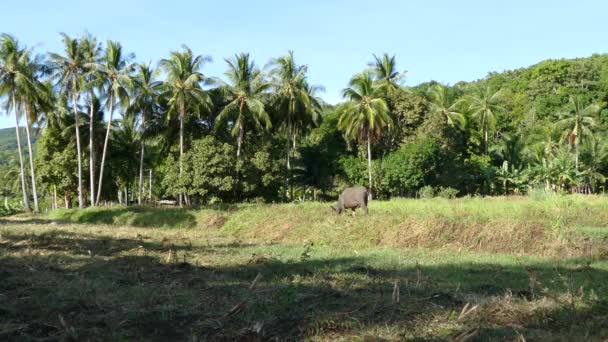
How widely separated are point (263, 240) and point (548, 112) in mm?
50486

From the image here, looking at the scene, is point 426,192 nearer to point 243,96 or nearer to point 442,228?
point 243,96

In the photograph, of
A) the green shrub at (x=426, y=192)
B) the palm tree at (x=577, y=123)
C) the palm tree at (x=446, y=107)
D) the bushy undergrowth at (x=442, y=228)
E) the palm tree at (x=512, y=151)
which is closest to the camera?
the bushy undergrowth at (x=442, y=228)

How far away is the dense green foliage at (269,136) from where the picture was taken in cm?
A: 3656

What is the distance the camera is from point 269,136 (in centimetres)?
4009

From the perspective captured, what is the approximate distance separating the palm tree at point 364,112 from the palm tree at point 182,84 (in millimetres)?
10923

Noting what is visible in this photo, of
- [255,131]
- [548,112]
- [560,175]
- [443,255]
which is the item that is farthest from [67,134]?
[548,112]

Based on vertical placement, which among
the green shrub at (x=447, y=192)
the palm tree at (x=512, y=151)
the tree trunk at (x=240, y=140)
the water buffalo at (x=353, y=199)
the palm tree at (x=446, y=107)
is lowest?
the green shrub at (x=447, y=192)

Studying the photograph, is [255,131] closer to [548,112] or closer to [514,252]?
[514,252]

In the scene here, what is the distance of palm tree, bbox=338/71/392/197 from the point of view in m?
39.2

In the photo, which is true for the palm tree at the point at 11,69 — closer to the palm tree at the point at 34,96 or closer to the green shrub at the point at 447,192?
the palm tree at the point at 34,96

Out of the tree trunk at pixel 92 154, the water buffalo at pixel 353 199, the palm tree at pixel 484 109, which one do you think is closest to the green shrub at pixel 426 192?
the palm tree at pixel 484 109

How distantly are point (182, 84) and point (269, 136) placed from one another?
25.5ft

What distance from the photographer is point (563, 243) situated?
13.8 m

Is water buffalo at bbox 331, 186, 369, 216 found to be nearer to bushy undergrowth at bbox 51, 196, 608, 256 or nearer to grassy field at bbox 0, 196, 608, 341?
bushy undergrowth at bbox 51, 196, 608, 256
